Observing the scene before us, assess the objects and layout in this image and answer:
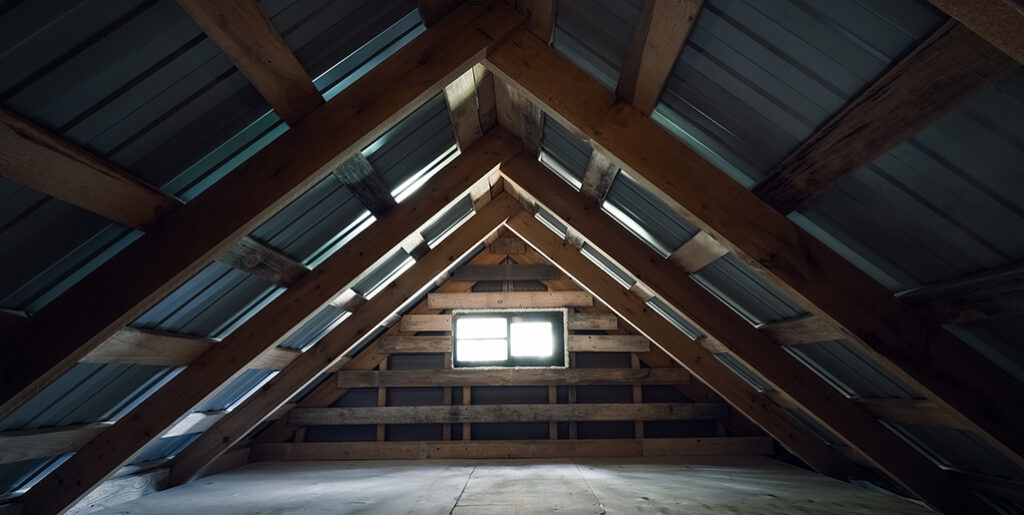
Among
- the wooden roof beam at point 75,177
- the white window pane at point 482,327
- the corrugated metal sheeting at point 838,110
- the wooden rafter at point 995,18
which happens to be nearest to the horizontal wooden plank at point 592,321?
the white window pane at point 482,327

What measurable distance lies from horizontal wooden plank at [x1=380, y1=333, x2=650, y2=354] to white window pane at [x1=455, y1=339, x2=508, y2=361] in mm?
147

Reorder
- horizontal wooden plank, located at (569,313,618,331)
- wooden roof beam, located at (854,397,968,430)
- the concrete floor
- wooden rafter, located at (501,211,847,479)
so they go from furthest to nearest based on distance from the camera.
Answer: horizontal wooden plank, located at (569,313,618,331)
wooden rafter, located at (501,211,847,479)
the concrete floor
wooden roof beam, located at (854,397,968,430)

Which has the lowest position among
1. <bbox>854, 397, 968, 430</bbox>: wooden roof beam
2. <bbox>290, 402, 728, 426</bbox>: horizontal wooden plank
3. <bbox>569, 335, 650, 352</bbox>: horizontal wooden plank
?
<bbox>290, 402, 728, 426</bbox>: horizontal wooden plank

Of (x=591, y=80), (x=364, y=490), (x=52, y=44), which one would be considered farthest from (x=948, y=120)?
(x=364, y=490)

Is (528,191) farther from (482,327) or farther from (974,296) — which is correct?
(482,327)

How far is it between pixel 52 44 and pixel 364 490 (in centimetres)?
356

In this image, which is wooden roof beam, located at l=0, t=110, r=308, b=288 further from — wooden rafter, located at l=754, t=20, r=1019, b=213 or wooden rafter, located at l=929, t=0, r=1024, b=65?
wooden rafter, located at l=754, t=20, r=1019, b=213

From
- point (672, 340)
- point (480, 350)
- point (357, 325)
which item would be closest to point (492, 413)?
point (480, 350)

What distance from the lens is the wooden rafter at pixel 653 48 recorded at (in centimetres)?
157

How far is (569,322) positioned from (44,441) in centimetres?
488

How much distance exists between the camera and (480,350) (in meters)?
6.51

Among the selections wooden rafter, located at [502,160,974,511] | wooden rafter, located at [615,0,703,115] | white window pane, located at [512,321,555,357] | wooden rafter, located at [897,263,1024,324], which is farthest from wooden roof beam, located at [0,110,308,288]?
white window pane, located at [512,321,555,357]

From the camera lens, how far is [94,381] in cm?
261

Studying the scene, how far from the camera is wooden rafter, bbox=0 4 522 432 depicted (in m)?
1.76
